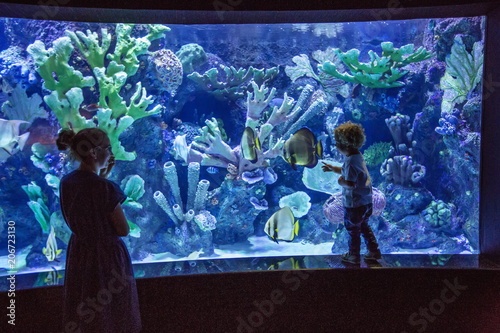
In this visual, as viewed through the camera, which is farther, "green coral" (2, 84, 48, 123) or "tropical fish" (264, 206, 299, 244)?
"green coral" (2, 84, 48, 123)

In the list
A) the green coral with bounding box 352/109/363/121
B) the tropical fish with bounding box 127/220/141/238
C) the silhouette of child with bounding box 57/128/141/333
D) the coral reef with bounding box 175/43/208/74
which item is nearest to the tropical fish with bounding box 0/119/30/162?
the tropical fish with bounding box 127/220/141/238

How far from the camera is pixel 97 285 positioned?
190cm

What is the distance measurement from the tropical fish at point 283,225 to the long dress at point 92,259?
138 cm

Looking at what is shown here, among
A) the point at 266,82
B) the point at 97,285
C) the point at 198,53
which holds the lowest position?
the point at 97,285

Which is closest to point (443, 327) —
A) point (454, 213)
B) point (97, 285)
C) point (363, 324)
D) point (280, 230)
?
point (363, 324)

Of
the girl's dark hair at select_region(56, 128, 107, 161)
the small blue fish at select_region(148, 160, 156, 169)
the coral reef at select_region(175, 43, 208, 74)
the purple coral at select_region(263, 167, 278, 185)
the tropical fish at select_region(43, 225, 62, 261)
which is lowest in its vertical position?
the tropical fish at select_region(43, 225, 62, 261)

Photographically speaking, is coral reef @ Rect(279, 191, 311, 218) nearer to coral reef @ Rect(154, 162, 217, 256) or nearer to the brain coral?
coral reef @ Rect(154, 162, 217, 256)

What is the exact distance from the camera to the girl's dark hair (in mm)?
1885

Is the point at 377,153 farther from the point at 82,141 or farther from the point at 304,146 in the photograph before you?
the point at 82,141

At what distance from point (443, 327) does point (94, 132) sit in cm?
276

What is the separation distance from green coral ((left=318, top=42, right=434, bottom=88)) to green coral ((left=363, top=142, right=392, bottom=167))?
698 millimetres

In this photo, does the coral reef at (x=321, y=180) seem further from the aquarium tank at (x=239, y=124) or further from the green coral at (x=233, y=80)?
the green coral at (x=233, y=80)

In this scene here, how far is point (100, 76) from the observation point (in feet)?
11.6

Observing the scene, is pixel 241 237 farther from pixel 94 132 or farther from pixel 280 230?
pixel 94 132
